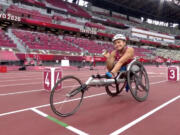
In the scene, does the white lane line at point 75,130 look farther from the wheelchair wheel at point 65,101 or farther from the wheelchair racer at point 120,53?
the wheelchair racer at point 120,53

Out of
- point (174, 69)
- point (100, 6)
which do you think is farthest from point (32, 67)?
point (100, 6)

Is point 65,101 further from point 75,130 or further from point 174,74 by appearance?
point 174,74

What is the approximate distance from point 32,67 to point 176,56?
49567 mm

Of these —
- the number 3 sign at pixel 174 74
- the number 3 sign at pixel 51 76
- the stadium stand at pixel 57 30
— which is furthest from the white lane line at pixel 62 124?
the stadium stand at pixel 57 30

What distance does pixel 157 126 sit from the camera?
244 centimetres

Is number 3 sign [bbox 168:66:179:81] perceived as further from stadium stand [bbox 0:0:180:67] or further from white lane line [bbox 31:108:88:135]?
stadium stand [bbox 0:0:180:67]

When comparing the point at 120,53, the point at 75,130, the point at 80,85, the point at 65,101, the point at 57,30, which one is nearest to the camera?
the point at 75,130

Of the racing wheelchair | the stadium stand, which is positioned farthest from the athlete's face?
the stadium stand

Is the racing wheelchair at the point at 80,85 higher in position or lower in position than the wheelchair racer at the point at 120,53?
lower

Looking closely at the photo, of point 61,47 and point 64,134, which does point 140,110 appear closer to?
point 64,134

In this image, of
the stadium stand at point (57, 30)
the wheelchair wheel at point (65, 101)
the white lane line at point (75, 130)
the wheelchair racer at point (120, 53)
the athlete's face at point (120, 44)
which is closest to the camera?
the white lane line at point (75, 130)

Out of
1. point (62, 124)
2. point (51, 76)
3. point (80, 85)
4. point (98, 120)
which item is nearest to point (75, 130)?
point (62, 124)

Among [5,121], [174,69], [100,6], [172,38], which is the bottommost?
[5,121]

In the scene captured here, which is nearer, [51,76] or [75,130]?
[75,130]
